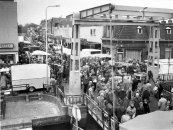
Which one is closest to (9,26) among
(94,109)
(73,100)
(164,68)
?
(73,100)

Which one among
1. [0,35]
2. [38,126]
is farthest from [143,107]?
[0,35]

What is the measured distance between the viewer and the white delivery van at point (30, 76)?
670 inches

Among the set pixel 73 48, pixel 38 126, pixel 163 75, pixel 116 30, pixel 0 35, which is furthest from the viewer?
pixel 116 30

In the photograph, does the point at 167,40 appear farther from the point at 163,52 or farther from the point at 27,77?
the point at 27,77

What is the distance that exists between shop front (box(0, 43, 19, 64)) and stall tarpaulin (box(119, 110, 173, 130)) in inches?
870

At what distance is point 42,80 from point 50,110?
3.85 meters

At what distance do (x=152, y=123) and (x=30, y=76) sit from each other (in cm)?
1146

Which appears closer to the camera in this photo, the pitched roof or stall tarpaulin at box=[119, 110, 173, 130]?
stall tarpaulin at box=[119, 110, 173, 130]

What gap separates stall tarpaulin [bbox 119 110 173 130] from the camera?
23.9ft

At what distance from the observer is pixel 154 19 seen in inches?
695

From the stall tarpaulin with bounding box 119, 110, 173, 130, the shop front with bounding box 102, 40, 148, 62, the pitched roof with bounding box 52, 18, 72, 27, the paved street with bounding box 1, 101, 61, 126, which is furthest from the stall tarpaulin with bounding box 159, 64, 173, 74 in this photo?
the pitched roof with bounding box 52, 18, 72, 27

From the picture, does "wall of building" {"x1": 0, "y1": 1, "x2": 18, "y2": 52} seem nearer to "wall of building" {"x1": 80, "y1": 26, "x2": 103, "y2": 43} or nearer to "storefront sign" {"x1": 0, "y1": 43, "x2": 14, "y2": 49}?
"storefront sign" {"x1": 0, "y1": 43, "x2": 14, "y2": 49}

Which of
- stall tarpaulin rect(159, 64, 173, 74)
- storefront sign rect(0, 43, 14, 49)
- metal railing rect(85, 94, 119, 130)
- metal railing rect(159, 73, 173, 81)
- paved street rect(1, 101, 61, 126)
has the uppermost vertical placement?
storefront sign rect(0, 43, 14, 49)

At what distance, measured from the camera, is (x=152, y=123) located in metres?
7.55
